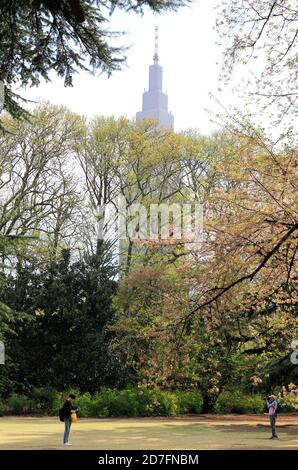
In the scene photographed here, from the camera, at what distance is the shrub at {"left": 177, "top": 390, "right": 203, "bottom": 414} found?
26422 millimetres

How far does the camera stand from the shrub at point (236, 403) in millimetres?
27109

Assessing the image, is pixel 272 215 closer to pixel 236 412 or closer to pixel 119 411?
pixel 119 411

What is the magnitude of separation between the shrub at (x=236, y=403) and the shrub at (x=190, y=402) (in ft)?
3.17

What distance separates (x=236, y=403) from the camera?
27406mm

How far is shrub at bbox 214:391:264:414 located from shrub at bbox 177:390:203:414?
966 millimetres

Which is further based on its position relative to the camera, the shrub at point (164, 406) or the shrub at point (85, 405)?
the shrub at point (164, 406)

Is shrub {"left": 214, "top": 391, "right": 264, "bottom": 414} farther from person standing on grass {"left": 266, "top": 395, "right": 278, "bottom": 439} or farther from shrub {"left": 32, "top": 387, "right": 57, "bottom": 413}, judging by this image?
person standing on grass {"left": 266, "top": 395, "right": 278, "bottom": 439}

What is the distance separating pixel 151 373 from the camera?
1140 centimetres

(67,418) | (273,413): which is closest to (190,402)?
(273,413)

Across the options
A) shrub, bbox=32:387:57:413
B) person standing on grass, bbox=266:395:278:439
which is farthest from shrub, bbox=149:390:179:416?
person standing on grass, bbox=266:395:278:439

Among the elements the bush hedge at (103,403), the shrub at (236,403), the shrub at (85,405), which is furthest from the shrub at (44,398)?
the shrub at (236,403)

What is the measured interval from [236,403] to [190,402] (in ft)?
8.01

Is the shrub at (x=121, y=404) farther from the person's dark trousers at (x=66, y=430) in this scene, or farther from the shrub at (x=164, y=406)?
the person's dark trousers at (x=66, y=430)

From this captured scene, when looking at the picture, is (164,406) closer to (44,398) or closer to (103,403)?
(103,403)
